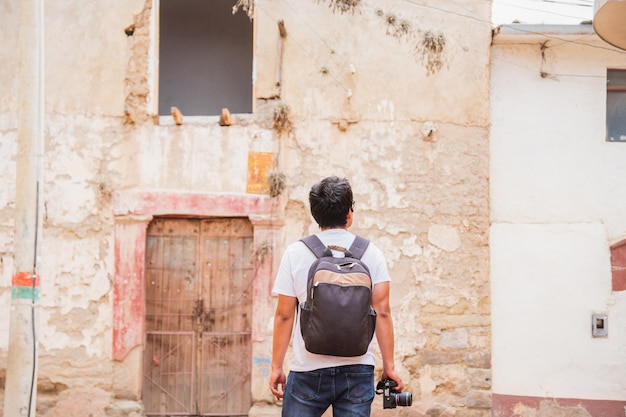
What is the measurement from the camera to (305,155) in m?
7.69

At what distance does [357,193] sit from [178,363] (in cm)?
264

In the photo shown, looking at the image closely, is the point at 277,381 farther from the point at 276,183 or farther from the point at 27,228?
the point at 276,183

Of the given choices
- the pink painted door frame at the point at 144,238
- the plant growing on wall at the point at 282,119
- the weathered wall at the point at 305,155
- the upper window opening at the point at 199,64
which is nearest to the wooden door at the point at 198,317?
the pink painted door frame at the point at 144,238

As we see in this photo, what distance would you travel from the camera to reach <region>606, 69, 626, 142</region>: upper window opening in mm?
8016

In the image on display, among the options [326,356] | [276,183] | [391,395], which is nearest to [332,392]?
[326,356]

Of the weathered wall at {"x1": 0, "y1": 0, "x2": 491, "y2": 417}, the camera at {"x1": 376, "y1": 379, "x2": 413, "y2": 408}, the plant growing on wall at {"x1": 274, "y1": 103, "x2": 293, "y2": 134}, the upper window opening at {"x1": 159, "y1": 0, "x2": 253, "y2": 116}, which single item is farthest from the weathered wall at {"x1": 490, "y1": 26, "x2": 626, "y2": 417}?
the camera at {"x1": 376, "y1": 379, "x2": 413, "y2": 408}

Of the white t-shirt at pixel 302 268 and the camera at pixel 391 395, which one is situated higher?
the white t-shirt at pixel 302 268

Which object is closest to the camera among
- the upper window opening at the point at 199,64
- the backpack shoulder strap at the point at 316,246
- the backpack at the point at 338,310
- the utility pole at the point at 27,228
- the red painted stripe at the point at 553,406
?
the backpack at the point at 338,310

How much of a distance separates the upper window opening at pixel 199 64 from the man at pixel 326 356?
22.1ft

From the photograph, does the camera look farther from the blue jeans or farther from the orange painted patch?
the orange painted patch

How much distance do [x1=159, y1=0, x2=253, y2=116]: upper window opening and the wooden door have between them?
2.84 meters

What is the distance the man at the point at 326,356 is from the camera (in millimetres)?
3387

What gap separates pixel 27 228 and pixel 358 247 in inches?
117

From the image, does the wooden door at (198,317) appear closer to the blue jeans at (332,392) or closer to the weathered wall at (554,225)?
the weathered wall at (554,225)
